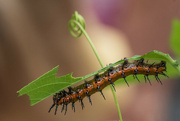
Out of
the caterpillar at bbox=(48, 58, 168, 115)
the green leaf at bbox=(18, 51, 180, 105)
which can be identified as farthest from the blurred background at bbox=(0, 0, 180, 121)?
the green leaf at bbox=(18, 51, 180, 105)

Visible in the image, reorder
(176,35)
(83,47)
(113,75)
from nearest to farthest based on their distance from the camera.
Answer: (176,35) → (113,75) → (83,47)

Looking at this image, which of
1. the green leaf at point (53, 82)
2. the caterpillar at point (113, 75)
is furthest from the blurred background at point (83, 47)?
the green leaf at point (53, 82)

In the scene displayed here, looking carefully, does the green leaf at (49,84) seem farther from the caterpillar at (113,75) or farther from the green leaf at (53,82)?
the caterpillar at (113,75)

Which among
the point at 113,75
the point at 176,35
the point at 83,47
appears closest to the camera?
the point at 176,35

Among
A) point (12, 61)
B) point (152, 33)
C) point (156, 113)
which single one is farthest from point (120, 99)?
point (12, 61)

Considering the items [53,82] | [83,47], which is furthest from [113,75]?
[83,47]

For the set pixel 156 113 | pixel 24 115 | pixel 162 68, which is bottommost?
pixel 156 113

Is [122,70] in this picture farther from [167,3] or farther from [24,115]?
[167,3]

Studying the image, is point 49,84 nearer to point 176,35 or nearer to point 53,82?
point 53,82
